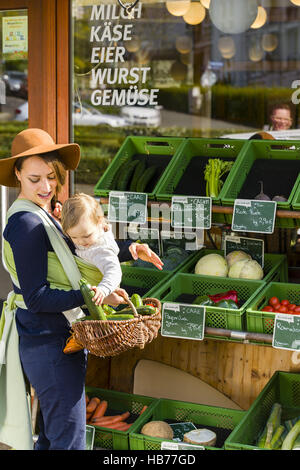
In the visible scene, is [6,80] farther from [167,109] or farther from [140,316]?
[140,316]

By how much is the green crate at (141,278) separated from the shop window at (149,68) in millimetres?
819

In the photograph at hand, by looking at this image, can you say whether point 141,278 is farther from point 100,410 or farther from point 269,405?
point 269,405

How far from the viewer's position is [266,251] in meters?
4.29

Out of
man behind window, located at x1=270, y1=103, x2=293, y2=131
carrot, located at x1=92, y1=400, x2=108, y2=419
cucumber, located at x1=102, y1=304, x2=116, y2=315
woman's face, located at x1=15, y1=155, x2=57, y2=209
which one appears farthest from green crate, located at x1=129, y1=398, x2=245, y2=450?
man behind window, located at x1=270, y1=103, x2=293, y2=131

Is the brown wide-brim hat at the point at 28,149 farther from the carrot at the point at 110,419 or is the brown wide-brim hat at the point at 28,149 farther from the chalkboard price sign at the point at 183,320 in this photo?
the carrot at the point at 110,419

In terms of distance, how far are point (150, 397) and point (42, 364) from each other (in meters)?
1.04

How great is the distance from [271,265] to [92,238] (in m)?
1.46

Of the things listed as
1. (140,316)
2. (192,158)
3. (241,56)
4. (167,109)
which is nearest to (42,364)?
(140,316)

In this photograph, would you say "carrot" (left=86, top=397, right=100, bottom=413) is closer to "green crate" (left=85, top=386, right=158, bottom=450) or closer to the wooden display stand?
"green crate" (left=85, top=386, right=158, bottom=450)

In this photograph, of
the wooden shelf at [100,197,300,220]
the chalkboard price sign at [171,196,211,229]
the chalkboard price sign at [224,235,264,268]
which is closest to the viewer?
the wooden shelf at [100,197,300,220]

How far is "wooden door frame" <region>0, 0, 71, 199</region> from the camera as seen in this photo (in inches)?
163

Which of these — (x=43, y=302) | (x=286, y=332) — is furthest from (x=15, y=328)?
(x=286, y=332)

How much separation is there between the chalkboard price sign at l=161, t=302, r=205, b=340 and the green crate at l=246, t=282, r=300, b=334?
25cm

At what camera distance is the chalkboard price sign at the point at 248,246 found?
3998 mm
